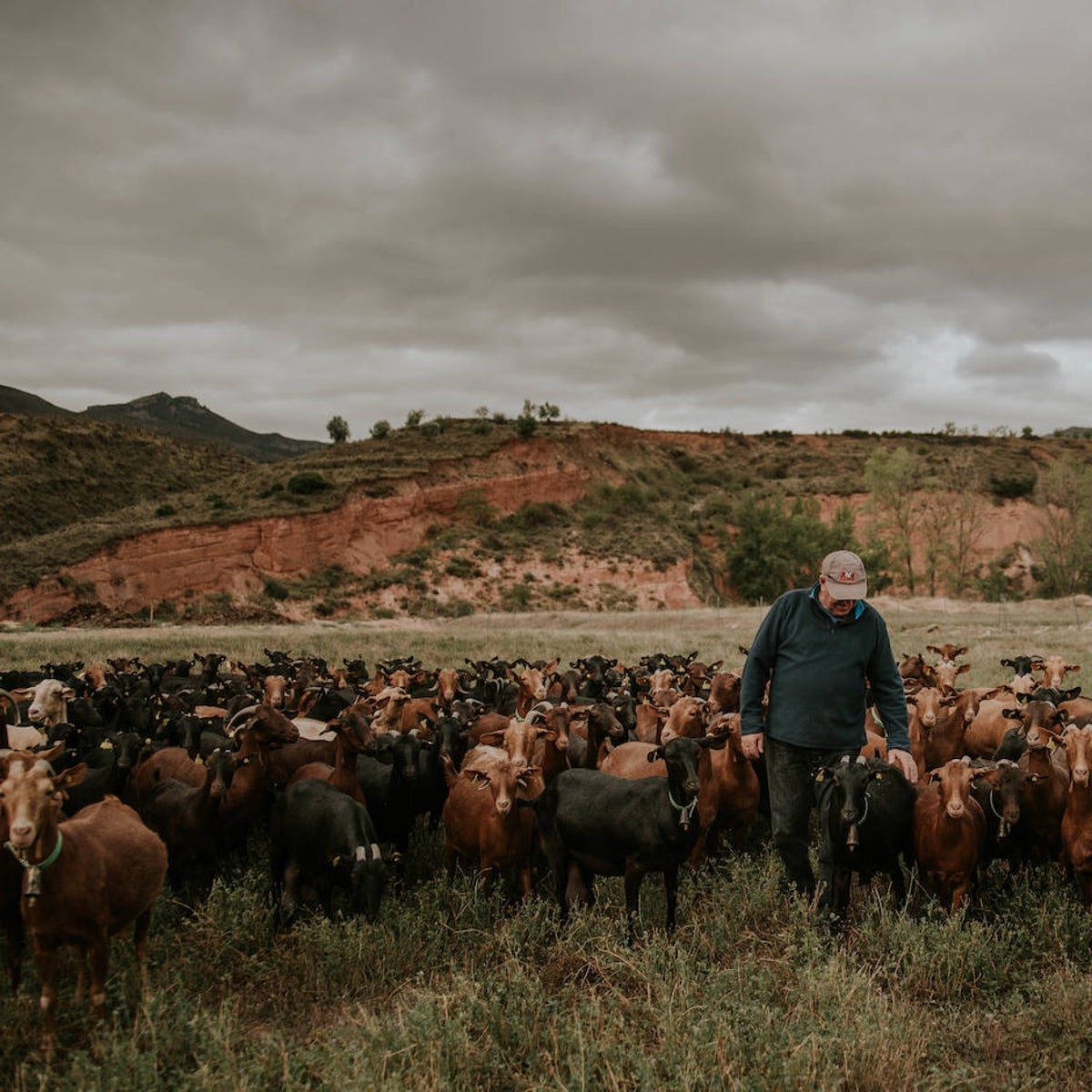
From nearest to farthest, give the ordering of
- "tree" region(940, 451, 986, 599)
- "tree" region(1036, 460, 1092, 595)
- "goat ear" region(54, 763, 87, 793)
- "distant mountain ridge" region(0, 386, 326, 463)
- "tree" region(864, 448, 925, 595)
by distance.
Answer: "goat ear" region(54, 763, 87, 793) < "tree" region(1036, 460, 1092, 595) < "tree" region(864, 448, 925, 595) < "tree" region(940, 451, 986, 599) < "distant mountain ridge" region(0, 386, 326, 463)

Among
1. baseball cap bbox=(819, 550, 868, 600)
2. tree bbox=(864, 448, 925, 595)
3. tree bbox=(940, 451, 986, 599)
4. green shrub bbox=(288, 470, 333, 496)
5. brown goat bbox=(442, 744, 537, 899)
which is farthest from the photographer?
green shrub bbox=(288, 470, 333, 496)

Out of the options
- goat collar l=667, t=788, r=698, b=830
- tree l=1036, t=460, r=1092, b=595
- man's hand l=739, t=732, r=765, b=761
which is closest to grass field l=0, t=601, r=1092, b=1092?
goat collar l=667, t=788, r=698, b=830

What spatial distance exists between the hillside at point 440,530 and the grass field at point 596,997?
43305 millimetres

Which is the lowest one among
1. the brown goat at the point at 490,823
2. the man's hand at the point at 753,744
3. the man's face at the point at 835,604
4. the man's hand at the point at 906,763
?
the brown goat at the point at 490,823

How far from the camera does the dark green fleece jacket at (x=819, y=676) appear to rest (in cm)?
688

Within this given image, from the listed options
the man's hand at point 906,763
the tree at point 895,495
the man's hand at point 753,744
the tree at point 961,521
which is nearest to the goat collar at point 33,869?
the man's hand at point 753,744

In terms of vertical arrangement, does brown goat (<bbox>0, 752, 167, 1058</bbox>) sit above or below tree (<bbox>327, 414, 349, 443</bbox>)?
below

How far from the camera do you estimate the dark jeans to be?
7035 mm

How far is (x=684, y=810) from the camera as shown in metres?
6.82

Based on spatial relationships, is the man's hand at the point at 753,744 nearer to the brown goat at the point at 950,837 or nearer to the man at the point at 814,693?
the man at the point at 814,693

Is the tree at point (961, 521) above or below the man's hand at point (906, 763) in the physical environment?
above

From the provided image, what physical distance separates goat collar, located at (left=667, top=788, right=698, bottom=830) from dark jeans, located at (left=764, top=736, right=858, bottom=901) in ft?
2.28

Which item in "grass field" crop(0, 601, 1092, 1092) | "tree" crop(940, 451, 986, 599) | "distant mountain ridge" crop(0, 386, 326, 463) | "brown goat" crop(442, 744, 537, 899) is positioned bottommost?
"grass field" crop(0, 601, 1092, 1092)

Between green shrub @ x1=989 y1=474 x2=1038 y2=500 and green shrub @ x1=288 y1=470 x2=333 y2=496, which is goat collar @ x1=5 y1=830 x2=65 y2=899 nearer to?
green shrub @ x1=288 y1=470 x2=333 y2=496
